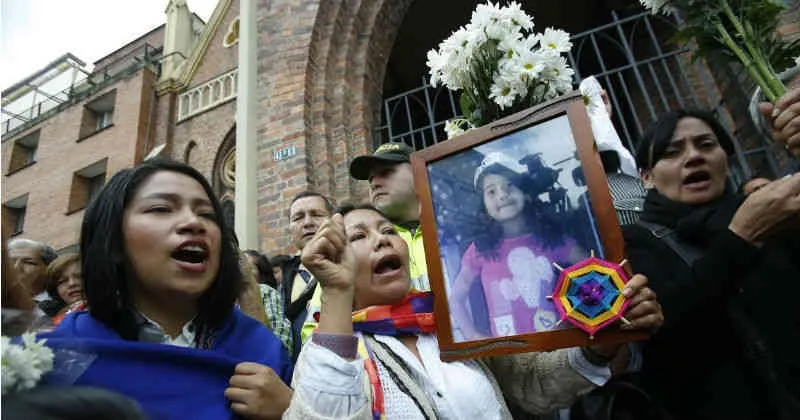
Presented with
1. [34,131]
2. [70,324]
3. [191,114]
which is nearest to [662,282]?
[70,324]

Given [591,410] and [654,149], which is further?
[654,149]

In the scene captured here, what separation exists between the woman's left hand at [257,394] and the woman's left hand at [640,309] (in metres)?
0.83

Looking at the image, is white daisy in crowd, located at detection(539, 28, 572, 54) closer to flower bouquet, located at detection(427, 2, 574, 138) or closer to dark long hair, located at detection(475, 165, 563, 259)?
flower bouquet, located at detection(427, 2, 574, 138)

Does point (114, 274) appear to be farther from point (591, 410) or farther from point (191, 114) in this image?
point (191, 114)

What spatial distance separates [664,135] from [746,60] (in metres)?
0.38

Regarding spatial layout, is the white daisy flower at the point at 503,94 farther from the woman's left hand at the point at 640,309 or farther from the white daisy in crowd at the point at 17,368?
the white daisy in crowd at the point at 17,368

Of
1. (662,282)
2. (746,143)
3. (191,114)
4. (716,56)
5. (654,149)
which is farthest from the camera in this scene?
(191,114)

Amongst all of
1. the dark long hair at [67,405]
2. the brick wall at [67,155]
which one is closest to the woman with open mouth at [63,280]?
the dark long hair at [67,405]

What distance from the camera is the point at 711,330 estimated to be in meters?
1.42

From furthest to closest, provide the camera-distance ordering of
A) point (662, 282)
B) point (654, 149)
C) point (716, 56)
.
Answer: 1. point (654, 149)
2. point (716, 56)
3. point (662, 282)

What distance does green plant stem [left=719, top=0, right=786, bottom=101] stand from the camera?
55.3 inches

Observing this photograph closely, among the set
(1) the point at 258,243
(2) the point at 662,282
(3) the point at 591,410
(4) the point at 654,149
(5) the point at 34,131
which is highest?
(5) the point at 34,131

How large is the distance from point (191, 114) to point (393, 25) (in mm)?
8080

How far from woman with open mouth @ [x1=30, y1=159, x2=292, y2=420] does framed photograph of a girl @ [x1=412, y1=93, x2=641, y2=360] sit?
0.53 meters
